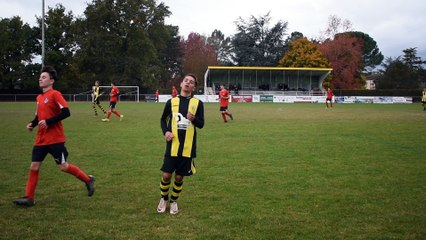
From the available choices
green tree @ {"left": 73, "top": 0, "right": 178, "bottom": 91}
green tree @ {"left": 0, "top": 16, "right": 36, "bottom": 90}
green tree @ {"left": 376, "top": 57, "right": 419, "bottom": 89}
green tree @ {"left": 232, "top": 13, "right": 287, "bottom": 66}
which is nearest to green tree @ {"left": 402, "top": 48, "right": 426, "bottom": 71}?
green tree @ {"left": 376, "top": 57, "right": 419, "bottom": 89}

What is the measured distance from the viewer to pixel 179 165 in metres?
5.55

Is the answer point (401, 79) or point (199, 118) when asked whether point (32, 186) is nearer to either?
point (199, 118)

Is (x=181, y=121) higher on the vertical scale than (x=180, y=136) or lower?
higher

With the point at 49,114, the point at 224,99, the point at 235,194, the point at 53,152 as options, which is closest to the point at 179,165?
the point at 235,194

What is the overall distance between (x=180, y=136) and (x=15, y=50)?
197 feet

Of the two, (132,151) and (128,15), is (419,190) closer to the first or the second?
(132,151)

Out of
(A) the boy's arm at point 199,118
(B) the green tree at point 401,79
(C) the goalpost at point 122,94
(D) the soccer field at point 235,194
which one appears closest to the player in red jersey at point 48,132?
(D) the soccer field at point 235,194

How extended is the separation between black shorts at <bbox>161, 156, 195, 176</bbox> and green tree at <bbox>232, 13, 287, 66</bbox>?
219ft

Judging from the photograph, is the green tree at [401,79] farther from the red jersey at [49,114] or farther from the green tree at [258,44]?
the red jersey at [49,114]

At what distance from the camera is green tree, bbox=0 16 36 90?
5522 centimetres

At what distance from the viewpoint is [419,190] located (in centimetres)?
662

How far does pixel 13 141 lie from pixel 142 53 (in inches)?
1948

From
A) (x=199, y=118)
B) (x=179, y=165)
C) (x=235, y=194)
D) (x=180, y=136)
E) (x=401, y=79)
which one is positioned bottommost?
(x=235, y=194)

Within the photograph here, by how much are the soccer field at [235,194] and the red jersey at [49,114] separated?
0.98 meters
